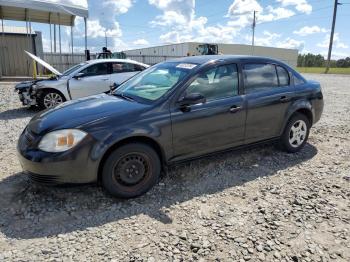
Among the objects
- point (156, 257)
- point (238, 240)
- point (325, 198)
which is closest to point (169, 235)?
point (156, 257)

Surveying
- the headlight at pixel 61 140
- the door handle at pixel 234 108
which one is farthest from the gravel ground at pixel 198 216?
the door handle at pixel 234 108

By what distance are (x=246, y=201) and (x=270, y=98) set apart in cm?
174

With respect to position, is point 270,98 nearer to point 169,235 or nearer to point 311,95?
point 311,95

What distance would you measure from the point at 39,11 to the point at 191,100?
17208 mm

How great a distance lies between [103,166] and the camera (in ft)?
11.6

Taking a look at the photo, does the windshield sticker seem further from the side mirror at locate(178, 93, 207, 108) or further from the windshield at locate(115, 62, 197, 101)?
the side mirror at locate(178, 93, 207, 108)

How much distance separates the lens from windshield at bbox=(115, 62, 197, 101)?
4130 mm

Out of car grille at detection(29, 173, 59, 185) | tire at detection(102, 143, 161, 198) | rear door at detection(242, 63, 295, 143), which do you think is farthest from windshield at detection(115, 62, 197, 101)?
car grille at detection(29, 173, 59, 185)

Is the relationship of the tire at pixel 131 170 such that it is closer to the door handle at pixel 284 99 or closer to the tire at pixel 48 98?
the door handle at pixel 284 99

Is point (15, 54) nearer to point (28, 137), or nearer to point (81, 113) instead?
point (28, 137)

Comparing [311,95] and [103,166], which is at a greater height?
[311,95]

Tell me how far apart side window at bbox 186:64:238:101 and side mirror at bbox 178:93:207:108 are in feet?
0.52

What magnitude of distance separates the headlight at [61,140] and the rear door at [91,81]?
5.52 meters

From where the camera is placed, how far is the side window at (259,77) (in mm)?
4624
